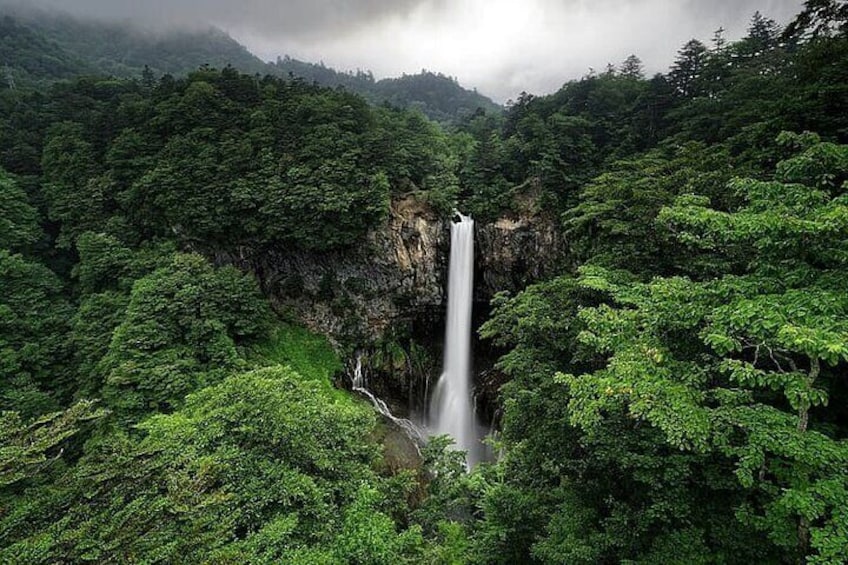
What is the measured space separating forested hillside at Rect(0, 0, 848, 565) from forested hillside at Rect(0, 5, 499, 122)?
4747 centimetres

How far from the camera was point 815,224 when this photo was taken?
15.5 ft

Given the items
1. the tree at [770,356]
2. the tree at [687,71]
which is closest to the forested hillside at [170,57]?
the tree at [687,71]

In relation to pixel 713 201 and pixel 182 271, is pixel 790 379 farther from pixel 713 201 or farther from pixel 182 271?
pixel 182 271

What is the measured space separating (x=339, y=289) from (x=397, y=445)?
933 cm

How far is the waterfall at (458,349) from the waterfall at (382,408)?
192 centimetres

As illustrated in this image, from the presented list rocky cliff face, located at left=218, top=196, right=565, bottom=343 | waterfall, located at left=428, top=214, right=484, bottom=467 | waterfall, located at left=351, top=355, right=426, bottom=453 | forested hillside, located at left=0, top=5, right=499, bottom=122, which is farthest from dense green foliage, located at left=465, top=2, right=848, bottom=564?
forested hillside, located at left=0, top=5, right=499, bottom=122

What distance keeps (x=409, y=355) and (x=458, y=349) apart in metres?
2.94

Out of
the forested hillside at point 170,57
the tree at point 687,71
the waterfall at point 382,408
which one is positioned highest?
the forested hillside at point 170,57

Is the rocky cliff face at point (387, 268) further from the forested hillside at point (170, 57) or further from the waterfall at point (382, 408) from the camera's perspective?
the forested hillside at point (170, 57)

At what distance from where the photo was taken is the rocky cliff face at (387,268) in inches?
926

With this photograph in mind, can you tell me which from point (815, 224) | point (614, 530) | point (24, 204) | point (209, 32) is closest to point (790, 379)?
point (815, 224)

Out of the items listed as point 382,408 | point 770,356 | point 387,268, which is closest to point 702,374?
point 770,356

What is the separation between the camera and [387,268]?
23750 millimetres

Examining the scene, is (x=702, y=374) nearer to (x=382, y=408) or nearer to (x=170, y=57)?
(x=382, y=408)
